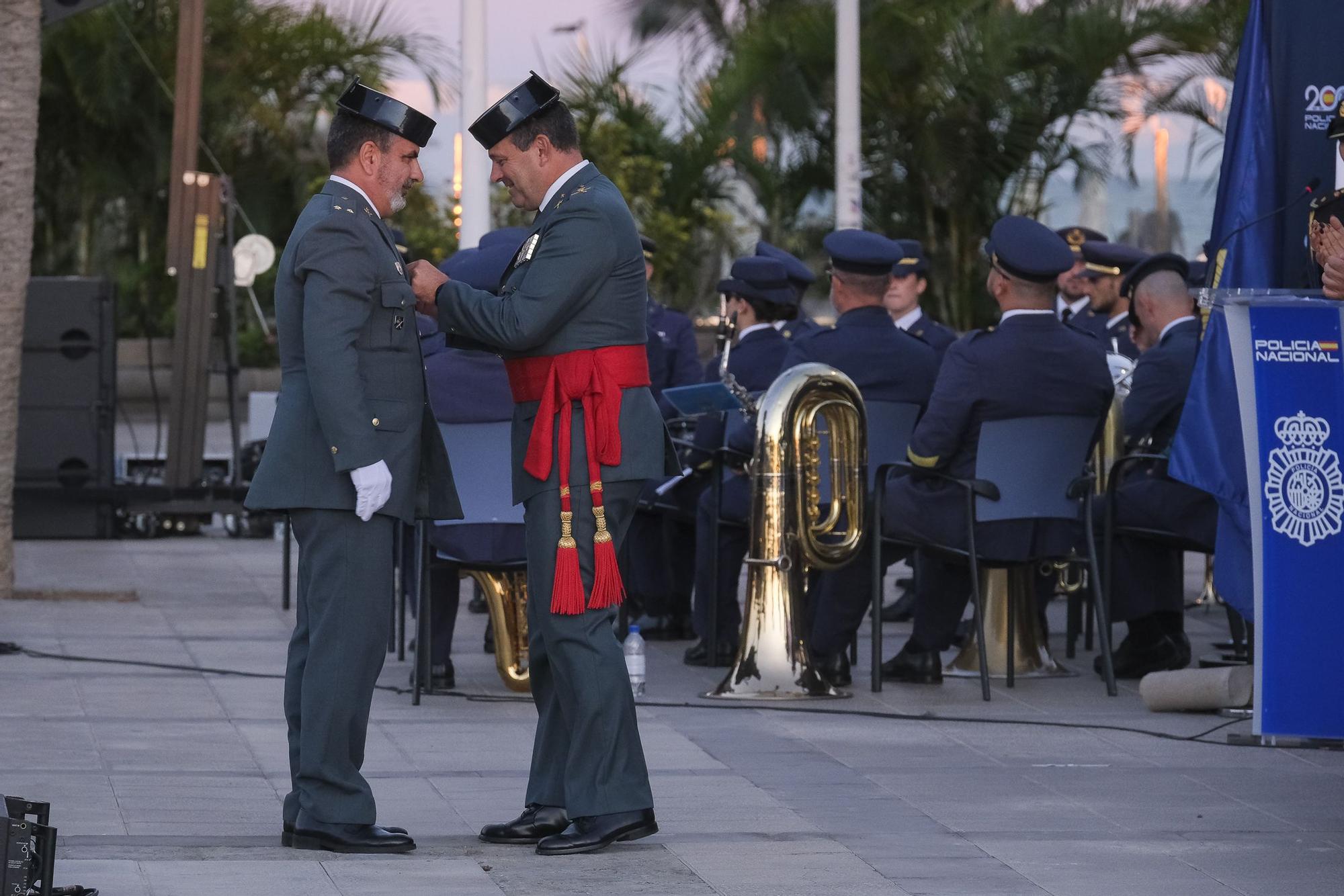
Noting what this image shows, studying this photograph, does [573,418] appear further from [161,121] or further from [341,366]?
[161,121]

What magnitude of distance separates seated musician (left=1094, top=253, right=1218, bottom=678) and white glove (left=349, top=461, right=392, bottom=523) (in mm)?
3989

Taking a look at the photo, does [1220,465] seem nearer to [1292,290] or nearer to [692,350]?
[1292,290]

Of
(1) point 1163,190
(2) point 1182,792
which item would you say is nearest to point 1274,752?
(2) point 1182,792

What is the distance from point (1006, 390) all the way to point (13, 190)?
5.09m

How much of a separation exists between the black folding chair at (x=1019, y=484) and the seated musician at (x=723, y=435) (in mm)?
979

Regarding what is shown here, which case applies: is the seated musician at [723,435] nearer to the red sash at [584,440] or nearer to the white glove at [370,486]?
the red sash at [584,440]

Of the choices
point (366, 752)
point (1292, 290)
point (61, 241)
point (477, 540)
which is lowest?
point (366, 752)

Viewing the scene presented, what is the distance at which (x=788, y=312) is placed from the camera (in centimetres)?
948

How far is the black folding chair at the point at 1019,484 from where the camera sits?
8.07m

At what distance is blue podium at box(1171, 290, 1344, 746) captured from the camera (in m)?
5.75

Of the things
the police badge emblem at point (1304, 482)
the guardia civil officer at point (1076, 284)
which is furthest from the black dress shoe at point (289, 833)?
the guardia civil officer at point (1076, 284)

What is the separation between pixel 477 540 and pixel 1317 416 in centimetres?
322

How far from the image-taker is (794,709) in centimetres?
777

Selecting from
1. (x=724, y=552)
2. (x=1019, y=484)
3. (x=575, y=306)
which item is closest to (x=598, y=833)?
(x=575, y=306)
